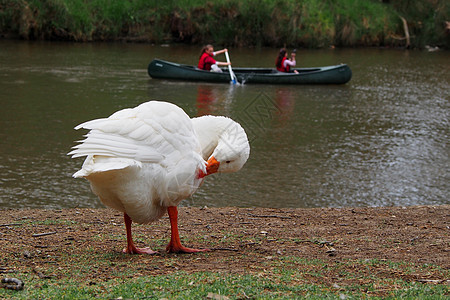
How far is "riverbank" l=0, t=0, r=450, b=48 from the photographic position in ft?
114

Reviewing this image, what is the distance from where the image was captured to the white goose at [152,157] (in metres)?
5.21

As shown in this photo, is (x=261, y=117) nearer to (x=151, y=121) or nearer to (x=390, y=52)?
(x=151, y=121)

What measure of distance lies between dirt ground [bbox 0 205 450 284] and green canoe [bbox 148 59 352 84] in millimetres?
15200

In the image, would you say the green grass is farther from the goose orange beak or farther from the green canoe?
the green canoe

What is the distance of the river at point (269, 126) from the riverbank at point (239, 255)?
2000 mm

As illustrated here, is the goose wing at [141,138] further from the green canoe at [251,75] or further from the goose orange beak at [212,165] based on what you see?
the green canoe at [251,75]

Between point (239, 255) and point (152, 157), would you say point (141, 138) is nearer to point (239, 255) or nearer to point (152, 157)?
point (152, 157)

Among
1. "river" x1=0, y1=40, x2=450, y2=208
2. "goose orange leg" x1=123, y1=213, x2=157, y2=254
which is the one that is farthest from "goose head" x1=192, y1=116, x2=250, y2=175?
"river" x1=0, y1=40, x2=450, y2=208

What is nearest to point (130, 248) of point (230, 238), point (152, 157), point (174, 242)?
point (174, 242)

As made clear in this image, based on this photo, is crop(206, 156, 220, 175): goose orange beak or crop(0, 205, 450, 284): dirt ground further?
crop(206, 156, 220, 175): goose orange beak

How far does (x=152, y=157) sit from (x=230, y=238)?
1706mm

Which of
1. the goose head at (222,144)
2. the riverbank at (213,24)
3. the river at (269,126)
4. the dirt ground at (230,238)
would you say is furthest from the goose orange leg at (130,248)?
the riverbank at (213,24)

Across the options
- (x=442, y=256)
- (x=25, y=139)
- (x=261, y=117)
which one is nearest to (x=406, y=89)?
(x=261, y=117)

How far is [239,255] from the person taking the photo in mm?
5668
